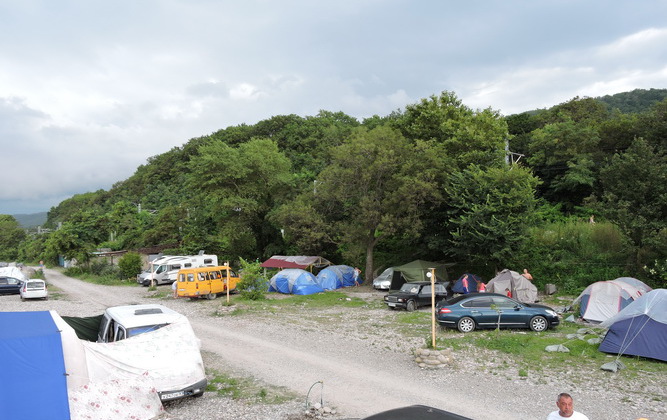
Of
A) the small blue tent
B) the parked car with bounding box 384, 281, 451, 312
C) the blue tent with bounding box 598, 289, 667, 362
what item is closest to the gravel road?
the blue tent with bounding box 598, 289, 667, 362

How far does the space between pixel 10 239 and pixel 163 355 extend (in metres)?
108

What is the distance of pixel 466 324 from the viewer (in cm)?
1521

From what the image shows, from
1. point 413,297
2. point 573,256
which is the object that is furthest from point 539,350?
point 573,256

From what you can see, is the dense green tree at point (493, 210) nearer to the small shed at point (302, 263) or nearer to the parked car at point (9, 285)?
the small shed at point (302, 263)

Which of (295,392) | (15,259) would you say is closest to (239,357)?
(295,392)

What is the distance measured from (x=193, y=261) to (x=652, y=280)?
2758cm

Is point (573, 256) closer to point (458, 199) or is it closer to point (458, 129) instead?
point (458, 199)

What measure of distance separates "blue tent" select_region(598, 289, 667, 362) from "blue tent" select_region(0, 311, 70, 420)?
13.2 metres

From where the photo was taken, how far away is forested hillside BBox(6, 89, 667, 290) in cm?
2161

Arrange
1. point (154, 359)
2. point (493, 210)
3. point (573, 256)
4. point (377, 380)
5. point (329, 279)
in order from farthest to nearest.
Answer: point (329, 279) → point (573, 256) → point (493, 210) → point (377, 380) → point (154, 359)

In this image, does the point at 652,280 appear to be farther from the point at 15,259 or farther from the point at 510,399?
the point at 15,259

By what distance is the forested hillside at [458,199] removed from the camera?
21609mm

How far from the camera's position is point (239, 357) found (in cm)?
1280

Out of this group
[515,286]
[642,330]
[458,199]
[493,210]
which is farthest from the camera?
[458,199]
